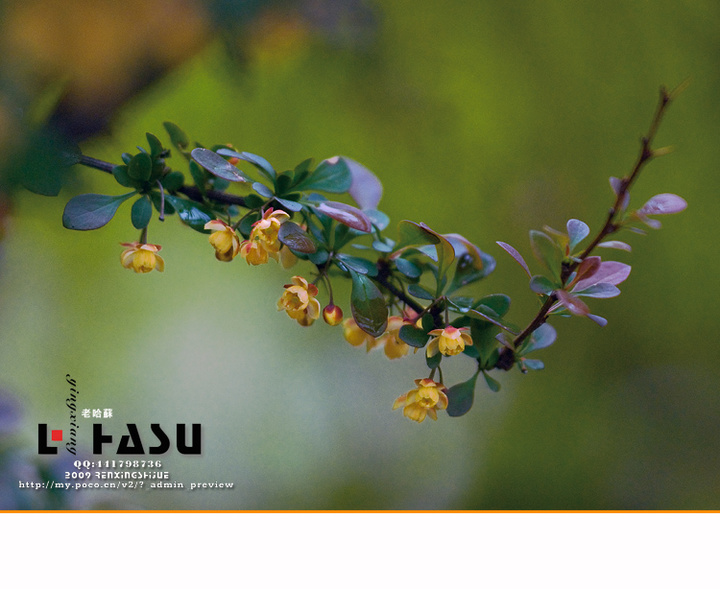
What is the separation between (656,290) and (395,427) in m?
0.56

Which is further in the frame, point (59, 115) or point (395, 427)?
point (395, 427)

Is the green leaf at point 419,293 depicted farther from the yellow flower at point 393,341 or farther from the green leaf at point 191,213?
the green leaf at point 191,213

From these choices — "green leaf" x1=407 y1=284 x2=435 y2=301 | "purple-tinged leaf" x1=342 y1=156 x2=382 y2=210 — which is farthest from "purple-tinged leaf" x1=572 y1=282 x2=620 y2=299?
"purple-tinged leaf" x1=342 y1=156 x2=382 y2=210

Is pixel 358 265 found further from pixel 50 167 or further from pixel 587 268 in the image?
pixel 50 167

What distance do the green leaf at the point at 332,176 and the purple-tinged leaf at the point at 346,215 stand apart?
6 centimetres

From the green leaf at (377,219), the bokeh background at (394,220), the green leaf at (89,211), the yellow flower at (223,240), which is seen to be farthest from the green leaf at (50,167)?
A: the bokeh background at (394,220)

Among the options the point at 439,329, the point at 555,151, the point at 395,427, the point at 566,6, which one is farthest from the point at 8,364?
the point at 566,6

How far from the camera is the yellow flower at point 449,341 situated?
0.40 metres

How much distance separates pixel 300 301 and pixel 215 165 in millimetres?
118

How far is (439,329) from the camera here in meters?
0.42

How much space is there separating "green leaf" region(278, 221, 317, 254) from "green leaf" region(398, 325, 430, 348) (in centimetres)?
9

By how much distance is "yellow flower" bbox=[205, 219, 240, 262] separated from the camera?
0.41m

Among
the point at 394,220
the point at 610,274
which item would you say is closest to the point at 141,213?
the point at 610,274

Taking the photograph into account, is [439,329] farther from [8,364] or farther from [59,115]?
[8,364]
